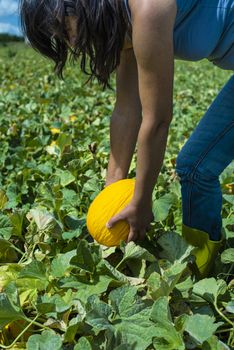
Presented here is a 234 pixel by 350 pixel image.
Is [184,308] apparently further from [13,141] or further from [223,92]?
[13,141]

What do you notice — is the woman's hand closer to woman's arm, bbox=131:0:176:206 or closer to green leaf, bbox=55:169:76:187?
woman's arm, bbox=131:0:176:206

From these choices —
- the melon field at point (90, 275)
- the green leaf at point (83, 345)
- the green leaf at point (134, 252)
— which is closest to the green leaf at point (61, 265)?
the melon field at point (90, 275)

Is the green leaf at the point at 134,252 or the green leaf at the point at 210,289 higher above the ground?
the green leaf at the point at 134,252

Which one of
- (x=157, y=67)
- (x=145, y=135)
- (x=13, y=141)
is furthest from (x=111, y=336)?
(x=13, y=141)

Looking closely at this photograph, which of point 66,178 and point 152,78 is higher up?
point 152,78

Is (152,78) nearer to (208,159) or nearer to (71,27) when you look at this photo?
(71,27)

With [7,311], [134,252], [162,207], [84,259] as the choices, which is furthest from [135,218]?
[7,311]

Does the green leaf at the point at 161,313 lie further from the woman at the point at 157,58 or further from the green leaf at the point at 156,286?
the woman at the point at 157,58

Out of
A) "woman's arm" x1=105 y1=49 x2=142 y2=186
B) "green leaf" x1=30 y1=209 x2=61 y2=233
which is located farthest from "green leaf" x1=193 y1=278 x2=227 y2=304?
"woman's arm" x1=105 y1=49 x2=142 y2=186

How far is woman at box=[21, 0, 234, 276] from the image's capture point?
65.3 inches

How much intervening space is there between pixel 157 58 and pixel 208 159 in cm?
53

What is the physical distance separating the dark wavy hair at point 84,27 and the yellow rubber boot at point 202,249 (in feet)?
2.09

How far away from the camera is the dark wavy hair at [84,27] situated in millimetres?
1727

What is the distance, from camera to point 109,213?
6.83 feet
